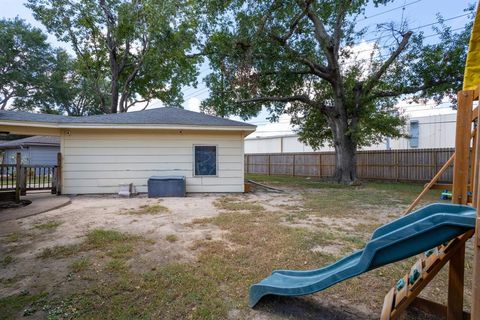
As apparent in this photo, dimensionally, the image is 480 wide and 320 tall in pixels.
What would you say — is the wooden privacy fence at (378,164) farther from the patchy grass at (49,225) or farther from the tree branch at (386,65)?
the patchy grass at (49,225)

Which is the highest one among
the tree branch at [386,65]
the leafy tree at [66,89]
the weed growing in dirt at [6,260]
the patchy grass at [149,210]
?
the leafy tree at [66,89]

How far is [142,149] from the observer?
28.5ft

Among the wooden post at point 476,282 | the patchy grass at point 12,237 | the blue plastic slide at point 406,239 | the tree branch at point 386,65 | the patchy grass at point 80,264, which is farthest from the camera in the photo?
the tree branch at point 386,65

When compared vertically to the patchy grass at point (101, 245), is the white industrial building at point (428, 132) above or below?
above

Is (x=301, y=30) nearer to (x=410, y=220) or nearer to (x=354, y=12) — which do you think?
(x=354, y=12)

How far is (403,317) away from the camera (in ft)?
6.91

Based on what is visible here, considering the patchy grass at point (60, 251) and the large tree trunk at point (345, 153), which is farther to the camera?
the large tree trunk at point (345, 153)

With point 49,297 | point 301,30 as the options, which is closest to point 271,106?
point 301,30

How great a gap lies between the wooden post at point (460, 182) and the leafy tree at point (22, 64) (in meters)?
28.4

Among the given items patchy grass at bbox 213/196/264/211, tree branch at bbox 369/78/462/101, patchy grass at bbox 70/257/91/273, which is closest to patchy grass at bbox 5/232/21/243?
patchy grass at bbox 70/257/91/273

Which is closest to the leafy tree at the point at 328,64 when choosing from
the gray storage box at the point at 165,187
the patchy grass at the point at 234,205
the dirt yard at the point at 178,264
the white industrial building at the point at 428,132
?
the gray storage box at the point at 165,187

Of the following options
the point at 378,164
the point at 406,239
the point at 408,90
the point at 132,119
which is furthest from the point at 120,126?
the point at 378,164

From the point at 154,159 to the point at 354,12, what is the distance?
11.2m

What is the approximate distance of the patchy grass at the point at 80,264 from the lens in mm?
2891
